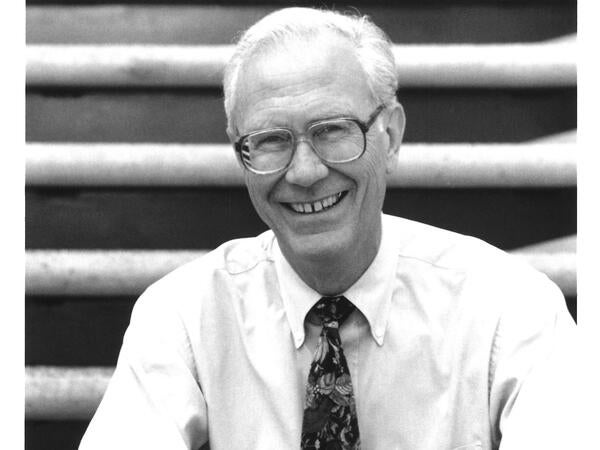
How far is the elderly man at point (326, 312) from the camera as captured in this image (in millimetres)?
1886

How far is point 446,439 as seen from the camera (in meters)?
1.95

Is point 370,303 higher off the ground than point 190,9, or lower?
lower

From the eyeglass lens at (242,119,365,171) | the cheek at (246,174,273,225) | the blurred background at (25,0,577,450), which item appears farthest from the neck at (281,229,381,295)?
the blurred background at (25,0,577,450)

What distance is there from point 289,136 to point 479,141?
87 centimetres

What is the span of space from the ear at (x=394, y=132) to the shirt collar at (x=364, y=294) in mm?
187

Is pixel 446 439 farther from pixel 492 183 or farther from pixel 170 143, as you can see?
pixel 170 143

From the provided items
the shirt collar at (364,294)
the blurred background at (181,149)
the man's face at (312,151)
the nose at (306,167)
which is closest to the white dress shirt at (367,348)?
the shirt collar at (364,294)

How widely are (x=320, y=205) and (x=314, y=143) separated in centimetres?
13

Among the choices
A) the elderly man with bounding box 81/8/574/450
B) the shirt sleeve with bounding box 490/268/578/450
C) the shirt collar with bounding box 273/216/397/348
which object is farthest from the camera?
the shirt collar with bounding box 273/216/397/348

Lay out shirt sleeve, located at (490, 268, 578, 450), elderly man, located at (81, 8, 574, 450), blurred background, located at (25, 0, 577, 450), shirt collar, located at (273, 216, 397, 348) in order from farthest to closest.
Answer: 1. blurred background, located at (25, 0, 577, 450)
2. shirt collar, located at (273, 216, 397, 348)
3. elderly man, located at (81, 8, 574, 450)
4. shirt sleeve, located at (490, 268, 578, 450)

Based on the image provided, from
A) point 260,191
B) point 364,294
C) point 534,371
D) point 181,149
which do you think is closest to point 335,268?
point 364,294

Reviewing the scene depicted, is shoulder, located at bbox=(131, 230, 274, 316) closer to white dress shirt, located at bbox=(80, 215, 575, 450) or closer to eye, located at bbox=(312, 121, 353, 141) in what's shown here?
white dress shirt, located at bbox=(80, 215, 575, 450)

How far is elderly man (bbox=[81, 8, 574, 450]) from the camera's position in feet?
6.19
